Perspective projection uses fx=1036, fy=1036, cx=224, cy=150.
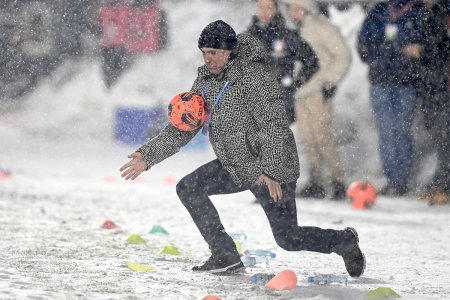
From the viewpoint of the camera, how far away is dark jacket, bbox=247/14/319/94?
9.69 meters

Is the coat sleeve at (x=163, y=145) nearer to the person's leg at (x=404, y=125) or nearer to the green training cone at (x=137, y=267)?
the green training cone at (x=137, y=267)

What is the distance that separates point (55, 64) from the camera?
13273mm

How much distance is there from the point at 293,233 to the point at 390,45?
15.5ft

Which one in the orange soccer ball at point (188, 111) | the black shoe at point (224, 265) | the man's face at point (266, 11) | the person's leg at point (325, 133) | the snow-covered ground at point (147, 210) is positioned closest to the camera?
the orange soccer ball at point (188, 111)

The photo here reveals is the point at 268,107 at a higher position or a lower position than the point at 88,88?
lower

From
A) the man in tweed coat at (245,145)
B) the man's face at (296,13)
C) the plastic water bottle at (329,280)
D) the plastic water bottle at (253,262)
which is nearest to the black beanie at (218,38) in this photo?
the man in tweed coat at (245,145)

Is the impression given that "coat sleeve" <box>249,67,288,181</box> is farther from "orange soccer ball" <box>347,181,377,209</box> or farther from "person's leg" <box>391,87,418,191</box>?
"person's leg" <box>391,87,418,191</box>

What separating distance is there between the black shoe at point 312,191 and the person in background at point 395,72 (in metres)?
0.72

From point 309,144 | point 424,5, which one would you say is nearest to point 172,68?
point 309,144

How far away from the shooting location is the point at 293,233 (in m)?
6.14

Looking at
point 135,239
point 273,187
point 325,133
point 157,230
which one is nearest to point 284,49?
point 325,133

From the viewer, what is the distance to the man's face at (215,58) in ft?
19.7

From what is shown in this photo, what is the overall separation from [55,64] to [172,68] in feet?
5.02

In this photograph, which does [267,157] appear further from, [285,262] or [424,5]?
[424,5]
